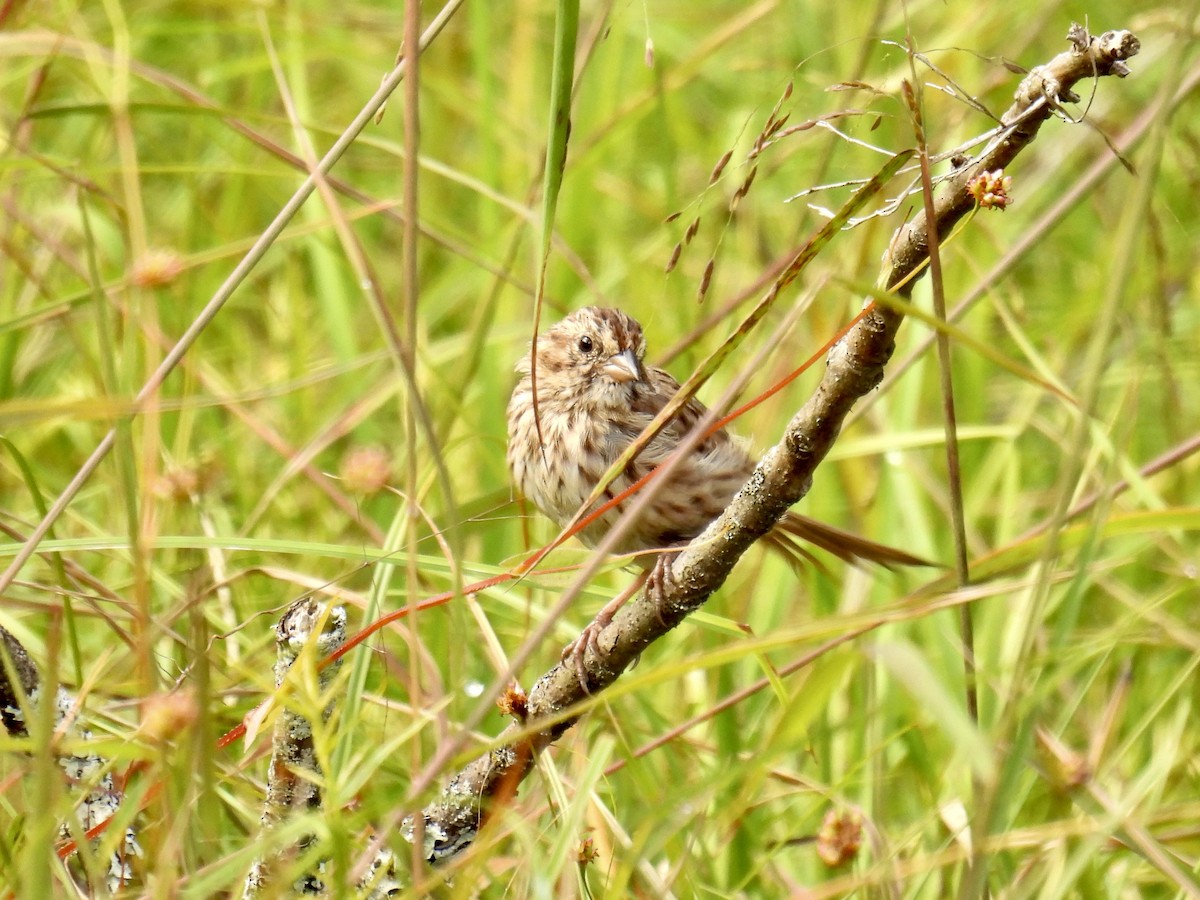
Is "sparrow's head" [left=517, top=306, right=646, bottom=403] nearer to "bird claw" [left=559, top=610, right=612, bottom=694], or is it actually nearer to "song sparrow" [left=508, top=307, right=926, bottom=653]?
"song sparrow" [left=508, top=307, right=926, bottom=653]

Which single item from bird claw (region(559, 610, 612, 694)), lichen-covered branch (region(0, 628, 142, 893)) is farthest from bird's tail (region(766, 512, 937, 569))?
lichen-covered branch (region(0, 628, 142, 893))

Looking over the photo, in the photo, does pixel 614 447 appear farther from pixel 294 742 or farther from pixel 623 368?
pixel 294 742

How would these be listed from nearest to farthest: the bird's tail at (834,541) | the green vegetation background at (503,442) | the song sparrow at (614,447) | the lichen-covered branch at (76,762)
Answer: the green vegetation background at (503,442), the lichen-covered branch at (76,762), the bird's tail at (834,541), the song sparrow at (614,447)

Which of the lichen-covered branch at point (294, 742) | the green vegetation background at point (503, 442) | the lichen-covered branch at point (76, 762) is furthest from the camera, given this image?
the lichen-covered branch at point (76, 762)

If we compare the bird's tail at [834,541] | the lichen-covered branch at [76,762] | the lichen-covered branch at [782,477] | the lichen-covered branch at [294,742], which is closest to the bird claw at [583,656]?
the lichen-covered branch at [782,477]

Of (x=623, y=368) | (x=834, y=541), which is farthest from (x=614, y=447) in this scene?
(x=834, y=541)

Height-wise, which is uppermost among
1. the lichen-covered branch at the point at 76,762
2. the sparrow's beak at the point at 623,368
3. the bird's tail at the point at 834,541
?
the sparrow's beak at the point at 623,368

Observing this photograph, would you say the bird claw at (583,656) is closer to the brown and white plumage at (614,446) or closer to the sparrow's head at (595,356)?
the brown and white plumage at (614,446)
